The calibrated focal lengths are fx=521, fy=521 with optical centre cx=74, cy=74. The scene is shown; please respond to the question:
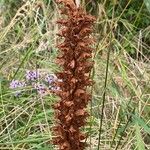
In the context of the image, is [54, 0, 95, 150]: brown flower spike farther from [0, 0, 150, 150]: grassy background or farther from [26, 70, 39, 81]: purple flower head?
[26, 70, 39, 81]: purple flower head

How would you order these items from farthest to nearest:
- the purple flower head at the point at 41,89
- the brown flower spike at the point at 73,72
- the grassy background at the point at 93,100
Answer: the purple flower head at the point at 41,89, the grassy background at the point at 93,100, the brown flower spike at the point at 73,72

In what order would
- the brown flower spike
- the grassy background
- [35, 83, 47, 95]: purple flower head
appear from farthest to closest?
1. [35, 83, 47, 95]: purple flower head
2. the grassy background
3. the brown flower spike

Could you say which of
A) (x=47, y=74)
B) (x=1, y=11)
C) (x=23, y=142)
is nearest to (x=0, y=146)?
(x=23, y=142)

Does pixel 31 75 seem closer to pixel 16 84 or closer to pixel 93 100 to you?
pixel 16 84

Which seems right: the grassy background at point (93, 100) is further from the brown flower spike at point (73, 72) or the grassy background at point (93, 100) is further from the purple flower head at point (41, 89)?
the brown flower spike at point (73, 72)

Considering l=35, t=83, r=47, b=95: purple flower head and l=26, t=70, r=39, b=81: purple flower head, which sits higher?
l=26, t=70, r=39, b=81: purple flower head

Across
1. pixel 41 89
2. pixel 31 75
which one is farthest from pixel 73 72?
pixel 31 75

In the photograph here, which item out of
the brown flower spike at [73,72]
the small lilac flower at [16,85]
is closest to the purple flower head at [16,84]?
the small lilac flower at [16,85]

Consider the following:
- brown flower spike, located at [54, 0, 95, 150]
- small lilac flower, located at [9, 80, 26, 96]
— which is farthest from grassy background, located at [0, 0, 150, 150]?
brown flower spike, located at [54, 0, 95, 150]
